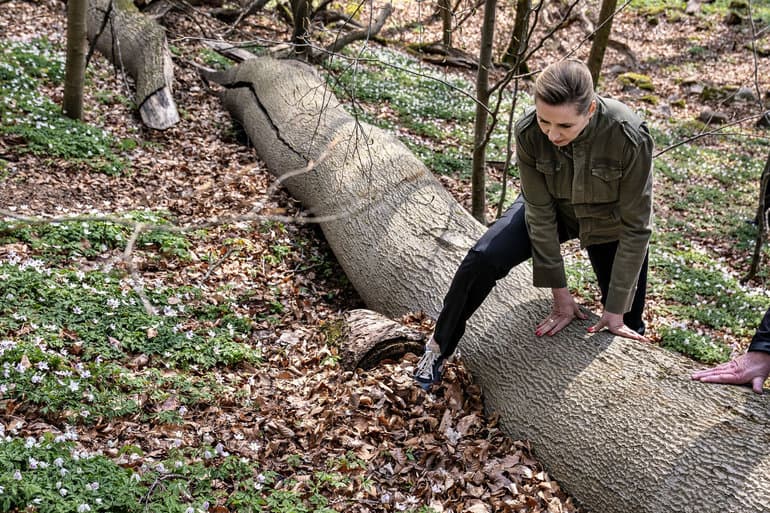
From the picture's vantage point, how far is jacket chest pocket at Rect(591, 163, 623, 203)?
3.33m

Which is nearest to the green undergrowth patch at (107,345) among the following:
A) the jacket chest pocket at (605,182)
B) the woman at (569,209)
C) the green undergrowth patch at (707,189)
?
the woman at (569,209)

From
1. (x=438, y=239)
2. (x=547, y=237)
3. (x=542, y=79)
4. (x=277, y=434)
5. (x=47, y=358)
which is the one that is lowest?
(x=277, y=434)

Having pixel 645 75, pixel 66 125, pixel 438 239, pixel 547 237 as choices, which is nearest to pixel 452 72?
pixel 645 75

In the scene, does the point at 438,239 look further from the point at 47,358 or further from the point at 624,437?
the point at 47,358

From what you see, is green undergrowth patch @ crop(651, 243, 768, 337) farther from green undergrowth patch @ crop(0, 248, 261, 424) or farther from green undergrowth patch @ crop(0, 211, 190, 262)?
green undergrowth patch @ crop(0, 211, 190, 262)

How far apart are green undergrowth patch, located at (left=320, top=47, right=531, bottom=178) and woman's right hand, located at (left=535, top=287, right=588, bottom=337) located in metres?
5.63

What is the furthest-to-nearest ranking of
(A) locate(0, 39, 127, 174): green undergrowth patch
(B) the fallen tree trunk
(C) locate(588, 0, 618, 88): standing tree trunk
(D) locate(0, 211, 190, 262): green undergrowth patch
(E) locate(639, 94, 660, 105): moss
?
(E) locate(639, 94, 660, 105): moss
(C) locate(588, 0, 618, 88): standing tree trunk
(A) locate(0, 39, 127, 174): green undergrowth patch
(D) locate(0, 211, 190, 262): green undergrowth patch
(B) the fallen tree trunk

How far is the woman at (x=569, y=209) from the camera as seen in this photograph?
3133mm

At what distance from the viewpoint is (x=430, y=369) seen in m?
4.09

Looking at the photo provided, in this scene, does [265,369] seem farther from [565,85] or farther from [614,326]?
[565,85]

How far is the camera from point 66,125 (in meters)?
7.73

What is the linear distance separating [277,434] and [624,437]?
7.22 ft

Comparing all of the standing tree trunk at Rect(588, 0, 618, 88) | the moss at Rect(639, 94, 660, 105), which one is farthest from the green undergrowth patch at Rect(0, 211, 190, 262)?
the moss at Rect(639, 94, 660, 105)

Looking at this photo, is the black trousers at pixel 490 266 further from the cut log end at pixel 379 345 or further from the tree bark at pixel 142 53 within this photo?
the tree bark at pixel 142 53
